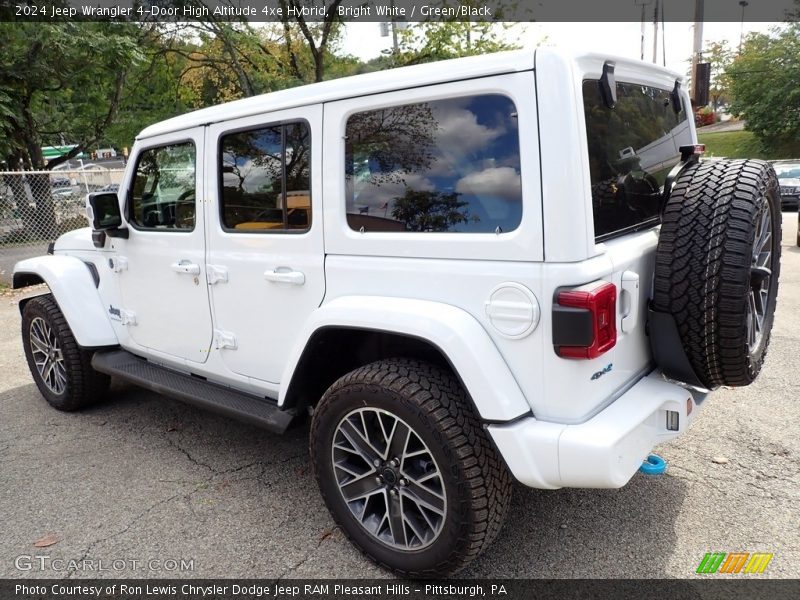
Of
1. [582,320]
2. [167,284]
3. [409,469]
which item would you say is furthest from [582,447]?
[167,284]

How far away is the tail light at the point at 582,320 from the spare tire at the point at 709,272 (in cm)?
36

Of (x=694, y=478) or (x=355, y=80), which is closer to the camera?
(x=355, y=80)

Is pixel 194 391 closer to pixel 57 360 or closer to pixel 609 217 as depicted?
pixel 57 360

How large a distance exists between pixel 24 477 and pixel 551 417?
3112 mm

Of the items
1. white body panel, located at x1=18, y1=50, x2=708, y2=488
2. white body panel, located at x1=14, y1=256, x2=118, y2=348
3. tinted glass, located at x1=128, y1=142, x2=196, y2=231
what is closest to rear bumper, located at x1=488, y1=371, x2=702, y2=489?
white body panel, located at x1=18, y1=50, x2=708, y2=488

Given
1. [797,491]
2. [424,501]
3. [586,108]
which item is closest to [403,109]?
[586,108]

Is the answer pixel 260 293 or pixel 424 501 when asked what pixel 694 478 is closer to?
pixel 424 501

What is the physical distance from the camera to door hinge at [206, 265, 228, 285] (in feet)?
10.3

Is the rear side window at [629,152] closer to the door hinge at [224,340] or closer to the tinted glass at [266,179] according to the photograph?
the tinted glass at [266,179]

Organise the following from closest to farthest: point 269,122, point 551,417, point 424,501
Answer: point 551,417 < point 424,501 < point 269,122

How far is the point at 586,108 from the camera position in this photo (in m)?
2.20

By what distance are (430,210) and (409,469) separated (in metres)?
1.06

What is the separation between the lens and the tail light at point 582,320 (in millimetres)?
2012

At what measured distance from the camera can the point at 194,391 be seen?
3385 millimetres
